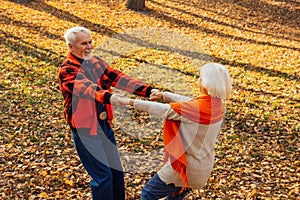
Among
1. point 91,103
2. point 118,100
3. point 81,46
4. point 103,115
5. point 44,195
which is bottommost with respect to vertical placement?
point 44,195

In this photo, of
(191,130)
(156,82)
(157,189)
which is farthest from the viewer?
(156,82)

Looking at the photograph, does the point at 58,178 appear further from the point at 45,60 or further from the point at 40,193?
the point at 45,60

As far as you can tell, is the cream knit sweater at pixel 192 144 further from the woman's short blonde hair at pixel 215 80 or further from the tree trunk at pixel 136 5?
the tree trunk at pixel 136 5

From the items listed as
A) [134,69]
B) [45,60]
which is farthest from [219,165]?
[45,60]

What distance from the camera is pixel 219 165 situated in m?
6.18

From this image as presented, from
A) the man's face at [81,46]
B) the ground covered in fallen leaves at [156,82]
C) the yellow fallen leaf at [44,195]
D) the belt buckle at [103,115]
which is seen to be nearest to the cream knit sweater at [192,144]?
the belt buckle at [103,115]

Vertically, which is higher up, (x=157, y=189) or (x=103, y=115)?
(x=103, y=115)

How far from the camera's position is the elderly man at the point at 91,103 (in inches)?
146

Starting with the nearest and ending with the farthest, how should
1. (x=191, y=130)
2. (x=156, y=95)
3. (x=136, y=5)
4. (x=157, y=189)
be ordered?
(x=191, y=130)
(x=157, y=189)
(x=156, y=95)
(x=136, y=5)

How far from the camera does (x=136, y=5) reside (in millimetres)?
15805

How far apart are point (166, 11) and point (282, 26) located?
15.6 feet

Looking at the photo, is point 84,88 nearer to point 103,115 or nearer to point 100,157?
point 103,115

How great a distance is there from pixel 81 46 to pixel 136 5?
12.4 m

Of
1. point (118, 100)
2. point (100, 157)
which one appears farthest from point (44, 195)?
point (118, 100)
